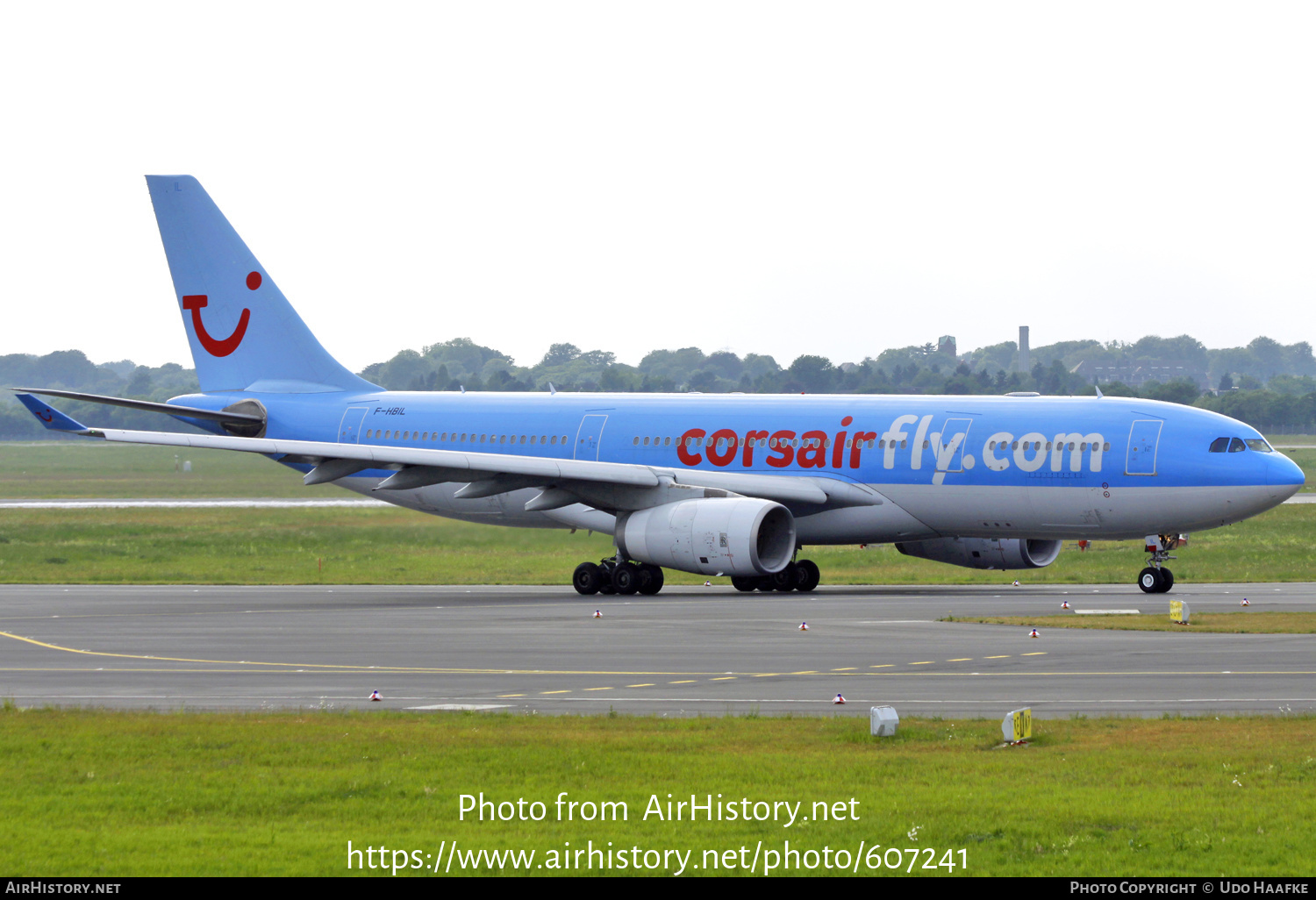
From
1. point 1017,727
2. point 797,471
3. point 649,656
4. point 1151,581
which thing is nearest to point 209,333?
point 797,471

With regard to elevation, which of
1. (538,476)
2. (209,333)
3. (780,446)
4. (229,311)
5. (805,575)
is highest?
(229,311)

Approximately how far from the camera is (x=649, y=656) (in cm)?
2484

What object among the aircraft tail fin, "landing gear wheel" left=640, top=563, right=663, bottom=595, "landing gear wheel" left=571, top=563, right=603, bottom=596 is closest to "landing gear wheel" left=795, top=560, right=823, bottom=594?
"landing gear wheel" left=640, top=563, right=663, bottom=595

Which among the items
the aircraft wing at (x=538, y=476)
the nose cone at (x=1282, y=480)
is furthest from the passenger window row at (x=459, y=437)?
the nose cone at (x=1282, y=480)

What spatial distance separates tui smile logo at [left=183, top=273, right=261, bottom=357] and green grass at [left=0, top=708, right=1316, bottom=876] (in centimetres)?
3001

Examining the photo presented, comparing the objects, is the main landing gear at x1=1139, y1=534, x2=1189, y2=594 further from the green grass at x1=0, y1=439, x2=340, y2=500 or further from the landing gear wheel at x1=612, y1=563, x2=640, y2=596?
the green grass at x1=0, y1=439, x2=340, y2=500

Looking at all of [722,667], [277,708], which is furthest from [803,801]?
[722,667]

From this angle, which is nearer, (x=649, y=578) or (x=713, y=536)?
(x=713, y=536)

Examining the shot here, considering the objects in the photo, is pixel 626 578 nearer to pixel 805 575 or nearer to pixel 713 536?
pixel 713 536

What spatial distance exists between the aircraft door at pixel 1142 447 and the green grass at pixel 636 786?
748 inches

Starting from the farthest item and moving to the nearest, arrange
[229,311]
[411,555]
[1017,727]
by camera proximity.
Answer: [411,555]
[229,311]
[1017,727]

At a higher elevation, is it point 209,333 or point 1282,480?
point 209,333

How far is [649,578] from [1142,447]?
1118 centimetres

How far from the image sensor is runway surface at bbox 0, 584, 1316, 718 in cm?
1981
